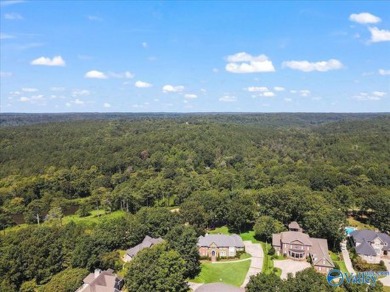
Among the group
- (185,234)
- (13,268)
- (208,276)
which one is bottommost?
(208,276)

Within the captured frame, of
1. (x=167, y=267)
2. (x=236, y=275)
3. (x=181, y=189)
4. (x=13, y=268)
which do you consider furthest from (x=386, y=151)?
(x=13, y=268)

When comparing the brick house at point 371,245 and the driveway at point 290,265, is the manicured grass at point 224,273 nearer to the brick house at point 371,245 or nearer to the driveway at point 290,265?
the driveway at point 290,265

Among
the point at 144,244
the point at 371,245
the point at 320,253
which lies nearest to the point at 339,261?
the point at 320,253

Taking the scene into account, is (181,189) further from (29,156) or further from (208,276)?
(29,156)

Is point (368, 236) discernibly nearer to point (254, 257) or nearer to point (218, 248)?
point (254, 257)

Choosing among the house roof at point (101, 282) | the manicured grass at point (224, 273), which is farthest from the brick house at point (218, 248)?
the house roof at point (101, 282)
